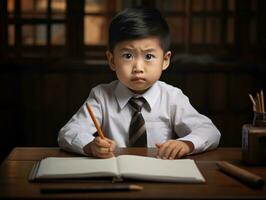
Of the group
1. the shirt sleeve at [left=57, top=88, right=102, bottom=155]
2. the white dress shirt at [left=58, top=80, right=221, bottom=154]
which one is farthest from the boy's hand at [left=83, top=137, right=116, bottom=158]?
the white dress shirt at [left=58, top=80, right=221, bottom=154]

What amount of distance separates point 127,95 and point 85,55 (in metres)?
2.24

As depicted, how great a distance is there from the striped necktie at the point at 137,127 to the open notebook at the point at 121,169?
460 millimetres

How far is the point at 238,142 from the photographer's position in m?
4.64

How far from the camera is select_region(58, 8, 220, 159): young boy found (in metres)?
2.05

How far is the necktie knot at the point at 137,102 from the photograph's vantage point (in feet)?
7.47

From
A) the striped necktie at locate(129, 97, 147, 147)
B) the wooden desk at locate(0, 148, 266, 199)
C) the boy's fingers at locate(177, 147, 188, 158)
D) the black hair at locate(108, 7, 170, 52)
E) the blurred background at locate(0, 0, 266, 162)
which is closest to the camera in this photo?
the wooden desk at locate(0, 148, 266, 199)

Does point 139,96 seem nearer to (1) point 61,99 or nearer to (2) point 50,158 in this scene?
(2) point 50,158

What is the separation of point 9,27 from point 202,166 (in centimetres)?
297

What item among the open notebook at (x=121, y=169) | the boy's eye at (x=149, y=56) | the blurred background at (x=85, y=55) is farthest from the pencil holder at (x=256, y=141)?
the blurred background at (x=85, y=55)

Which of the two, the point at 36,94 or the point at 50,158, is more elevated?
the point at 50,158

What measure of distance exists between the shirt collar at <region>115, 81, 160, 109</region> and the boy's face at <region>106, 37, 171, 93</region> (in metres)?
0.12

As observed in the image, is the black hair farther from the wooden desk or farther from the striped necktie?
the wooden desk

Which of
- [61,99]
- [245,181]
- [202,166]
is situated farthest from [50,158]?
[61,99]

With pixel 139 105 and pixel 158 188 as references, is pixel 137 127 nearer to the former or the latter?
pixel 139 105
